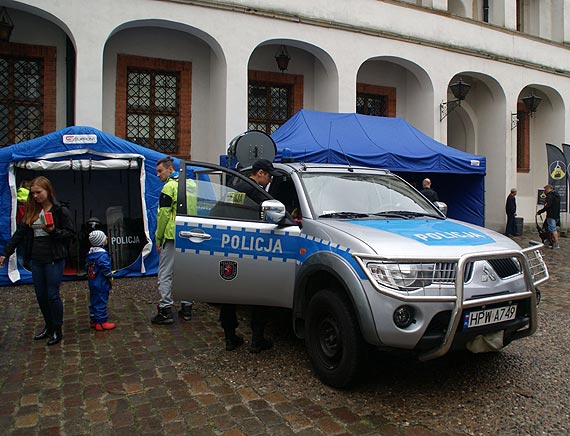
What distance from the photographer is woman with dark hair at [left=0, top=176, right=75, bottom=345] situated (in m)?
4.55

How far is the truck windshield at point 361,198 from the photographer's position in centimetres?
415

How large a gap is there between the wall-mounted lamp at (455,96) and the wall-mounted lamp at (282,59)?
4899 millimetres

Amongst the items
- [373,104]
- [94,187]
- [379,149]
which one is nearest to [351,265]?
[379,149]

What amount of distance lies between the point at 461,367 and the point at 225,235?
233cm

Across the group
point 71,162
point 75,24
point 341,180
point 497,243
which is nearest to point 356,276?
point 497,243

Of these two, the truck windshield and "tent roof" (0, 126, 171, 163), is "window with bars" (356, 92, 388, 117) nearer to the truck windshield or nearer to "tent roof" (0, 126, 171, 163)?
"tent roof" (0, 126, 171, 163)

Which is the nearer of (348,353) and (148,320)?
(348,353)

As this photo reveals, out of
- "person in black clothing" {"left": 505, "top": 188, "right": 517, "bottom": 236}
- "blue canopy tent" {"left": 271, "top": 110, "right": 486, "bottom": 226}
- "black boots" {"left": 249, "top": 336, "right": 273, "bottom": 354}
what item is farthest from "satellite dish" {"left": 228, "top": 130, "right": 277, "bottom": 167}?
"person in black clothing" {"left": 505, "top": 188, "right": 517, "bottom": 236}

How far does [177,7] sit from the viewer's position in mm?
10883

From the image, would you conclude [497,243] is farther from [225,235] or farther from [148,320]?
[148,320]

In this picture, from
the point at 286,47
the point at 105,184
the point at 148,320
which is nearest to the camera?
the point at 148,320

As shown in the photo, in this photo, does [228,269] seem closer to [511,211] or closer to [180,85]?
[180,85]

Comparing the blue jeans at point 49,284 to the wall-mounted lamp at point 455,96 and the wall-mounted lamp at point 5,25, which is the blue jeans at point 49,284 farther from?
the wall-mounted lamp at point 455,96

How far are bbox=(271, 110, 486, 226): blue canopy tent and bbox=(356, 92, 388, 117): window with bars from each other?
3.56 metres
